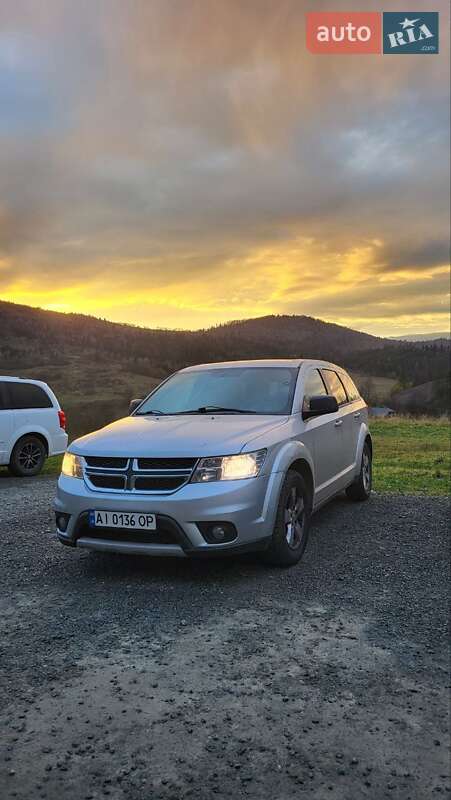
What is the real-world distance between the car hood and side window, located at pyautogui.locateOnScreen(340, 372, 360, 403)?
2597 millimetres

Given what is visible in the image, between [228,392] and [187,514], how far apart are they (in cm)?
186

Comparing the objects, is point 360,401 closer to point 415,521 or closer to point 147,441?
point 415,521

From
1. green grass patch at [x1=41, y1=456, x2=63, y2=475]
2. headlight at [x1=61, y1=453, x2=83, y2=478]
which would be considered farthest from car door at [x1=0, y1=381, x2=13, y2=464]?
headlight at [x1=61, y1=453, x2=83, y2=478]

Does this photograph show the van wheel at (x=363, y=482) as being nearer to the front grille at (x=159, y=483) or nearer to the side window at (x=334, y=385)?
the side window at (x=334, y=385)

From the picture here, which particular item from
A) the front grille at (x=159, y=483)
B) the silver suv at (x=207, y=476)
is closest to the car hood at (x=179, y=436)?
the silver suv at (x=207, y=476)

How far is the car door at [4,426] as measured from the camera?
35.9 feet

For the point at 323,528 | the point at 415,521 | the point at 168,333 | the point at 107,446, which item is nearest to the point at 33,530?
the point at 107,446

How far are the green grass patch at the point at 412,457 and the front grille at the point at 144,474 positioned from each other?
5974 millimetres

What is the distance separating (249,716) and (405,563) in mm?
3097

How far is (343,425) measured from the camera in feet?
23.4

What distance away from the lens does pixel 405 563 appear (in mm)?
5590

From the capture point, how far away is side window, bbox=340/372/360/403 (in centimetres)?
799

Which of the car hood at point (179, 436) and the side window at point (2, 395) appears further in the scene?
the side window at point (2, 395)

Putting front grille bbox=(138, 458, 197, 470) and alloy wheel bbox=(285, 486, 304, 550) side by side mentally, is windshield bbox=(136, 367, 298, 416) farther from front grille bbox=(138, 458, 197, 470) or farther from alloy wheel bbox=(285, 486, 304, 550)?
front grille bbox=(138, 458, 197, 470)
